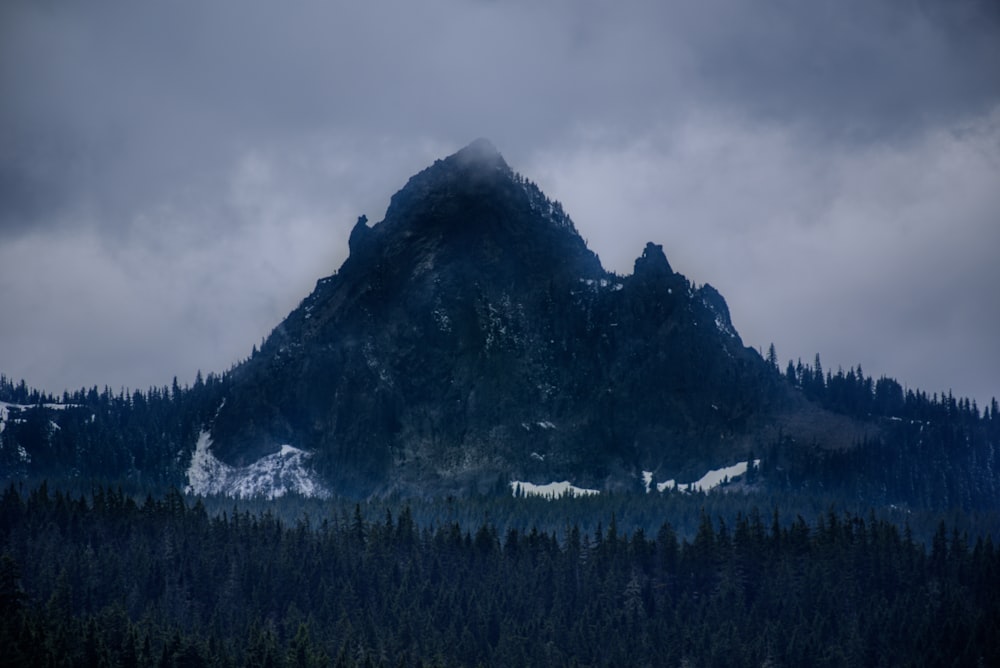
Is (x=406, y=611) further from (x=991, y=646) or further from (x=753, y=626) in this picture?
(x=991, y=646)

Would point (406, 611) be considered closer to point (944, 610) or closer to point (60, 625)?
point (60, 625)

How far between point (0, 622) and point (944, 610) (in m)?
112

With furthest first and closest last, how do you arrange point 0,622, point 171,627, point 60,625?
point 171,627 → point 60,625 → point 0,622

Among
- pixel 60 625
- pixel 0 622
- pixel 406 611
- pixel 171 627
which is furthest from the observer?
pixel 406 611

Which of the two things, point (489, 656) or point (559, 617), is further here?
point (559, 617)

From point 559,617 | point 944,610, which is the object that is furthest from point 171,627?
point 944,610

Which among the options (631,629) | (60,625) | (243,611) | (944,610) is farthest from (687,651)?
(60,625)

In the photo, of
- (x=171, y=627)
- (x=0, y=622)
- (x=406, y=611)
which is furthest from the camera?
(x=406, y=611)

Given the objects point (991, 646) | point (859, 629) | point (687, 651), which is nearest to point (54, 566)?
point (687, 651)

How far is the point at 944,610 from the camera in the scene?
650ft

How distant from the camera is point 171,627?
584 ft

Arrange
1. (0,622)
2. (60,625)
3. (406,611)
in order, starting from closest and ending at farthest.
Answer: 1. (0,622)
2. (60,625)
3. (406,611)

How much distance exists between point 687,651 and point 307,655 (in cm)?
4569

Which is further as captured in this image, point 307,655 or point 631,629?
point 631,629
